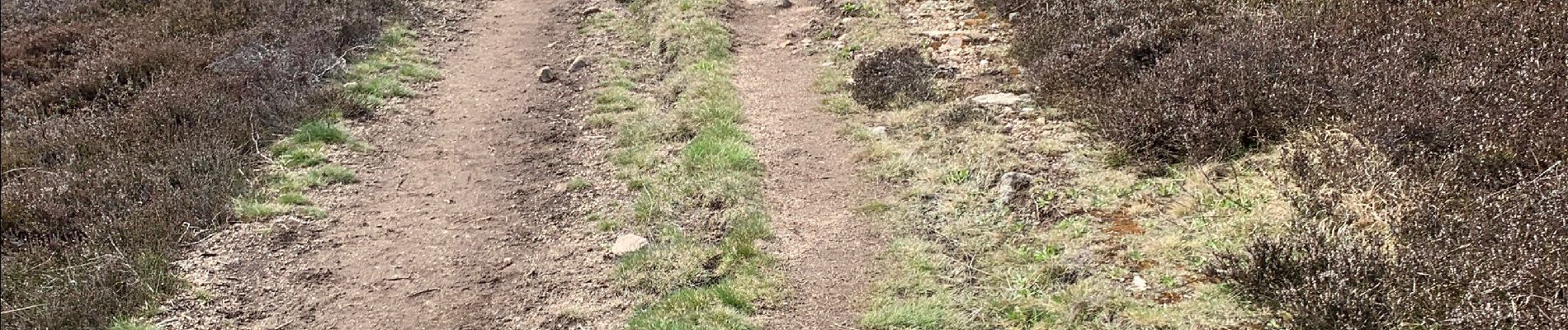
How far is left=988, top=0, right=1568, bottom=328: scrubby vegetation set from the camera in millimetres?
4402

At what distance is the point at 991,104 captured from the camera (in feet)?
26.4

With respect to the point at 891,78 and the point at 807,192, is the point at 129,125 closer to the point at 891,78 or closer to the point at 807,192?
the point at 807,192

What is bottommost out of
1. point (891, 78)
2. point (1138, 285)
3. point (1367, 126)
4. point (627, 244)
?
point (627, 244)

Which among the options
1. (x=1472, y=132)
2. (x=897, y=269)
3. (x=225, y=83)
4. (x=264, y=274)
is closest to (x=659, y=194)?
(x=897, y=269)

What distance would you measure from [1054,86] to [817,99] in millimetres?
2080

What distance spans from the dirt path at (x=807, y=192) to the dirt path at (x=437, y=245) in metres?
1.15

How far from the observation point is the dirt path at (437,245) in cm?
591

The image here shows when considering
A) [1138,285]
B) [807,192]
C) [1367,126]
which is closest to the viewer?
[1138,285]

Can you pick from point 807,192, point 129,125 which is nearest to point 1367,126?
point 807,192

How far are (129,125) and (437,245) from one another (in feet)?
8.83

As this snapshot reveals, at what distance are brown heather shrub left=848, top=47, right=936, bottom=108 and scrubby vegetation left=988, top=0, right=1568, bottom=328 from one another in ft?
3.03

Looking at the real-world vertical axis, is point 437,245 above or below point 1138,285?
below

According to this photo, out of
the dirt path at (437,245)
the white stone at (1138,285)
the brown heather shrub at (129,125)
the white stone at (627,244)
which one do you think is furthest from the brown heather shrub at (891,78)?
the brown heather shrub at (129,125)

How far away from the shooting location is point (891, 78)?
874cm
